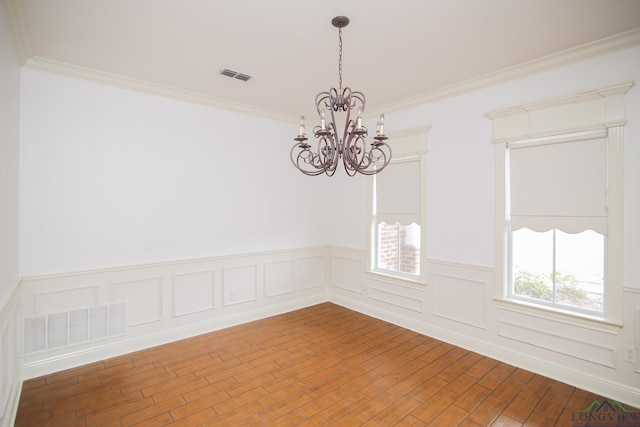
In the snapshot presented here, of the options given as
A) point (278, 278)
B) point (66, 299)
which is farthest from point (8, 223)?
point (278, 278)

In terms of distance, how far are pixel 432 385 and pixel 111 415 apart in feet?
8.52

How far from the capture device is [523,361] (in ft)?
10.2

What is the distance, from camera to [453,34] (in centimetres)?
250

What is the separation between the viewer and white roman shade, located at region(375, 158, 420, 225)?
4.10 meters

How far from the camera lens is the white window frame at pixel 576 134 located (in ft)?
8.51

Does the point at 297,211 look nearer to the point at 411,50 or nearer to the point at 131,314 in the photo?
the point at 131,314

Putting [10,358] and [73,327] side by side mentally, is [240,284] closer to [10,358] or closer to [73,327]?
[73,327]

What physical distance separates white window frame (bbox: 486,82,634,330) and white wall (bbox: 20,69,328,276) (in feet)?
9.25

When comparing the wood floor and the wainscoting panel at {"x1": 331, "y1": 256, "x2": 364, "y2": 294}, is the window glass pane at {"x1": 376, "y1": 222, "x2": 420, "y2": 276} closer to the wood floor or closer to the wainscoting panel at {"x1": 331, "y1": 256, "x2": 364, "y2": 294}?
the wainscoting panel at {"x1": 331, "y1": 256, "x2": 364, "y2": 294}

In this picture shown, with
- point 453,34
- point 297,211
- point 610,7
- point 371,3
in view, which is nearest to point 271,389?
point 297,211

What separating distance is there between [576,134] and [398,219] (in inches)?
81.5

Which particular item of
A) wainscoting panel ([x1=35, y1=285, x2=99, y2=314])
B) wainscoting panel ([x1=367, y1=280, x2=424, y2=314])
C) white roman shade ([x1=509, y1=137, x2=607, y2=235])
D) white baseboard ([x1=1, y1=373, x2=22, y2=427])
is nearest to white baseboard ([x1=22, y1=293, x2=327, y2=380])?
white baseboard ([x1=1, y1=373, x2=22, y2=427])

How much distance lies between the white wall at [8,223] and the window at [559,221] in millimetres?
4155

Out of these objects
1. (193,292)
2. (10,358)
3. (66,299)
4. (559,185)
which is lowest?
(10,358)
